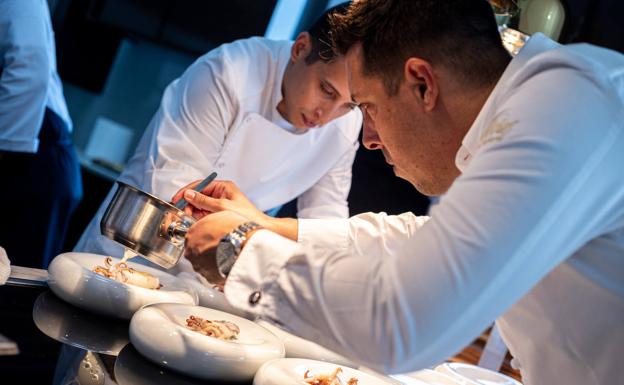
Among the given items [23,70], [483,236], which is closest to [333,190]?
[23,70]

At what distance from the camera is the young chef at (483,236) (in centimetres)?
85

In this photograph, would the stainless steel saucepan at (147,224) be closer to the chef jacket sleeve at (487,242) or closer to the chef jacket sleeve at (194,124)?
the chef jacket sleeve at (487,242)

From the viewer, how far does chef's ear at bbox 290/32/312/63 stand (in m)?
2.33

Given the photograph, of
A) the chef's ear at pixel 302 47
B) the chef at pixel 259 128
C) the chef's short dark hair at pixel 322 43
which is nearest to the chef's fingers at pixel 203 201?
the chef at pixel 259 128

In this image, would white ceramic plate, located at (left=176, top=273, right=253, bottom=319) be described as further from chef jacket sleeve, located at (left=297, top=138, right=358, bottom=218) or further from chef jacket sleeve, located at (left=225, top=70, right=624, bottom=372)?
chef jacket sleeve, located at (left=297, top=138, right=358, bottom=218)

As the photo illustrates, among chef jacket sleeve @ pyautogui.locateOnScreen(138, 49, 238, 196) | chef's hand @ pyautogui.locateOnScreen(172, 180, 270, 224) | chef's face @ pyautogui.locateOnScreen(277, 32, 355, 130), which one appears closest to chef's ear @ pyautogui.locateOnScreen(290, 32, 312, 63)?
chef's face @ pyautogui.locateOnScreen(277, 32, 355, 130)

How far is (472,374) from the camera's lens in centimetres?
171

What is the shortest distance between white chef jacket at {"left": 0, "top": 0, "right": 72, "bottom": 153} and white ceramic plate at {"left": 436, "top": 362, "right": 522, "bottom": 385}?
7.62ft

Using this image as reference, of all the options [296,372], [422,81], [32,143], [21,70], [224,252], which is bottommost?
[32,143]

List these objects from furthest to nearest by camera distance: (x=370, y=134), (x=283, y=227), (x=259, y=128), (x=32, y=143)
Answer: (x=32, y=143) < (x=259, y=128) < (x=283, y=227) < (x=370, y=134)

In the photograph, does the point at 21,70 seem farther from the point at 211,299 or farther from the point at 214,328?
the point at 214,328

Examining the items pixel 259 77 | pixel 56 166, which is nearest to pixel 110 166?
pixel 56 166

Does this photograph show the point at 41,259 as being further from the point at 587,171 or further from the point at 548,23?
the point at 587,171

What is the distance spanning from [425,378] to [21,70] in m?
2.42
